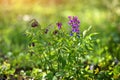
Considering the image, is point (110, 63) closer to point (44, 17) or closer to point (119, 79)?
point (119, 79)

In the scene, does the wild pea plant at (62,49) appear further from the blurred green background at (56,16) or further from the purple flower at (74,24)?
the blurred green background at (56,16)

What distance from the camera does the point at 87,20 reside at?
25.8ft

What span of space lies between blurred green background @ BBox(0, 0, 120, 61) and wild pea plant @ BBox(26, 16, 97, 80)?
1.02 meters

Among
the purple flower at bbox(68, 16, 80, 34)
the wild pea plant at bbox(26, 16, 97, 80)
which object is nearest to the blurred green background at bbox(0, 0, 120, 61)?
the wild pea plant at bbox(26, 16, 97, 80)

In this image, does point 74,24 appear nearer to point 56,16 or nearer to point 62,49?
point 62,49

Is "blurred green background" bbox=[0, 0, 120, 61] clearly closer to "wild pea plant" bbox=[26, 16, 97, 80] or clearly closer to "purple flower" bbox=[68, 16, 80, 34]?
"wild pea plant" bbox=[26, 16, 97, 80]

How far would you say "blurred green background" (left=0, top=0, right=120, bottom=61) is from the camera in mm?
5414

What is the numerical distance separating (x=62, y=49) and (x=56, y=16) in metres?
5.51

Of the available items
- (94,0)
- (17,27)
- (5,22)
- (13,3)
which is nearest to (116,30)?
(17,27)

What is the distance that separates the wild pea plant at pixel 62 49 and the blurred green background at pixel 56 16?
1022 millimetres

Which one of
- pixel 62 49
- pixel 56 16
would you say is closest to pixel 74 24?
pixel 62 49

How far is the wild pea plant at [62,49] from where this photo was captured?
118 inches

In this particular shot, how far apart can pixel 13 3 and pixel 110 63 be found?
6256 mm

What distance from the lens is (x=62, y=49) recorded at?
9.98ft
